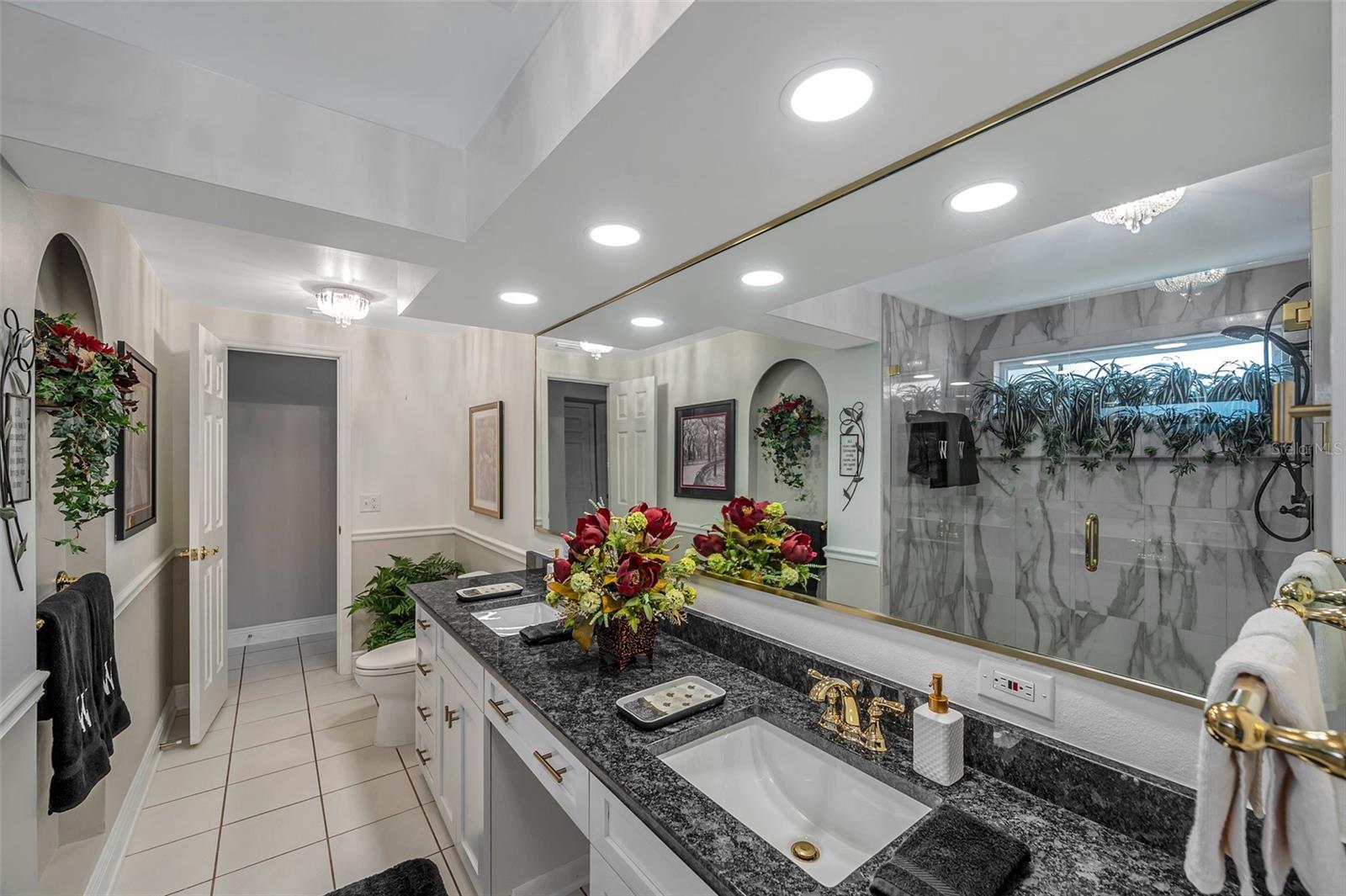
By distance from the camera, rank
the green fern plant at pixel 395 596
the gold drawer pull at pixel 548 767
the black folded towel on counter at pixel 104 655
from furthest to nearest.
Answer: the green fern plant at pixel 395 596
the black folded towel on counter at pixel 104 655
the gold drawer pull at pixel 548 767

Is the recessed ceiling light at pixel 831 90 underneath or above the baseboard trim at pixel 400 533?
above

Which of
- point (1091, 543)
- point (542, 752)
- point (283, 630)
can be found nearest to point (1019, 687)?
point (1091, 543)

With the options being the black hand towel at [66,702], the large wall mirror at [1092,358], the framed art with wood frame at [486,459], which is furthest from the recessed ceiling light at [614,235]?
the framed art with wood frame at [486,459]

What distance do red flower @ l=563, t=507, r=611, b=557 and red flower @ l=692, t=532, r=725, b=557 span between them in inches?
13.1

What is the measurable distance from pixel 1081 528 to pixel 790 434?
760 millimetres

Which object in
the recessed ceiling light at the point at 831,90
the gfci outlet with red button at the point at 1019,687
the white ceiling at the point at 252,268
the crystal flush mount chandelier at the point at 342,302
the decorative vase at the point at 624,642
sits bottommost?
the decorative vase at the point at 624,642

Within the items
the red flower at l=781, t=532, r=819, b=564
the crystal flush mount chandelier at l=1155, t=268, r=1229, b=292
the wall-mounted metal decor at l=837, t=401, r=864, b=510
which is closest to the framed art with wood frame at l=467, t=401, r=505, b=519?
the red flower at l=781, t=532, r=819, b=564

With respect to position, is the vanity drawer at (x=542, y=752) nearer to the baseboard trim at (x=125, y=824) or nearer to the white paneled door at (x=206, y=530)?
the baseboard trim at (x=125, y=824)

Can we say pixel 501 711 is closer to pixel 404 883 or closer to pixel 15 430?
pixel 404 883

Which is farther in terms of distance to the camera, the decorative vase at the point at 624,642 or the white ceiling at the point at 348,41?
the decorative vase at the point at 624,642

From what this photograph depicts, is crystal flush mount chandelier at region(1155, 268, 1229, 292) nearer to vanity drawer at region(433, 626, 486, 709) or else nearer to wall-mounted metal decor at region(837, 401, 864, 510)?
wall-mounted metal decor at region(837, 401, 864, 510)

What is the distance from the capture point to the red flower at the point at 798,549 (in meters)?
1.54

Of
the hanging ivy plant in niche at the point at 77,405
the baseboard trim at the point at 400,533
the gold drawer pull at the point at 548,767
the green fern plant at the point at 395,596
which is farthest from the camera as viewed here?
the baseboard trim at the point at 400,533

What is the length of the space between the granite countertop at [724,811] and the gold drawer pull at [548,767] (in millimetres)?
99
